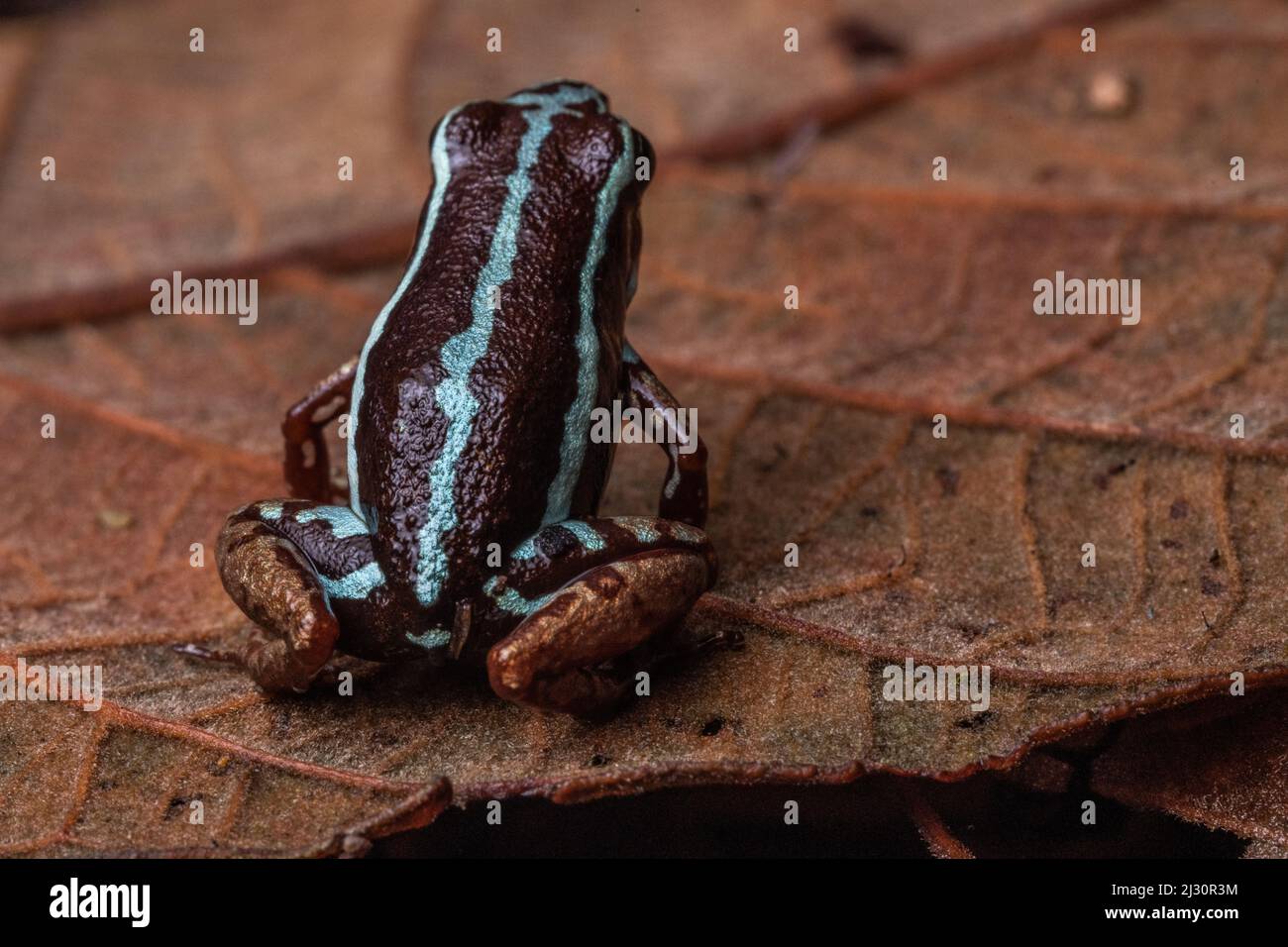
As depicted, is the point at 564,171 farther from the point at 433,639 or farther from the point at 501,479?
the point at 433,639

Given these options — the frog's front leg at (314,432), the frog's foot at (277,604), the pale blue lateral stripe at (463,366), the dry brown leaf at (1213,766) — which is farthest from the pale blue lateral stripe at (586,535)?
the dry brown leaf at (1213,766)

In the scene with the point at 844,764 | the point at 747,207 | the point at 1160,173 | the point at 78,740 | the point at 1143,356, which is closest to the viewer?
the point at 844,764

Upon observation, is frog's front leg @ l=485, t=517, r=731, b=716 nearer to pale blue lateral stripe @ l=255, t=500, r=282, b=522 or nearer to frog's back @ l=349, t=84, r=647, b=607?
frog's back @ l=349, t=84, r=647, b=607

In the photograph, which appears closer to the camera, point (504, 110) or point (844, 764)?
point (844, 764)

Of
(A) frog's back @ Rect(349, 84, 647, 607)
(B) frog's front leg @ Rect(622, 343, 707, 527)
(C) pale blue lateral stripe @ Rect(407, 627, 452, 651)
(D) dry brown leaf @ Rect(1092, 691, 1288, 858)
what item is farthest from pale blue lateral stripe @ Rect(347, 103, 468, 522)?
(D) dry brown leaf @ Rect(1092, 691, 1288, 858)

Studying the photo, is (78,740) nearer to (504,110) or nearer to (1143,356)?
(504,110)
